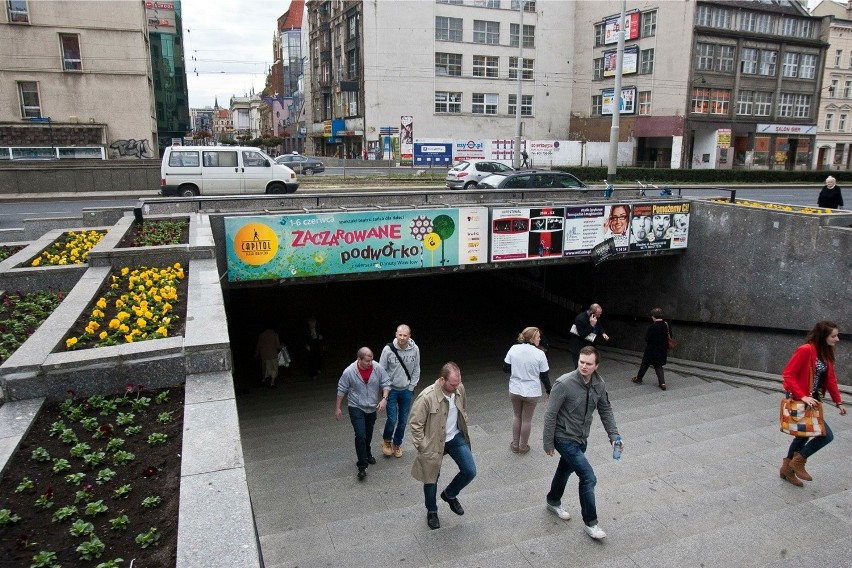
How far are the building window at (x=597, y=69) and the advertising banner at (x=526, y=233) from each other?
42.5 metres

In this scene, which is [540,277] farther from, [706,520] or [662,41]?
[662,41]

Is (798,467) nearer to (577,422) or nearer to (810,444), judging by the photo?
(810,444)

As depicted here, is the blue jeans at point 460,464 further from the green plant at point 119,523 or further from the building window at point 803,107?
the building window at point 803,107

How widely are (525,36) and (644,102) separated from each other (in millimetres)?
12244

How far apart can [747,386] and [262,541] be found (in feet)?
28.2

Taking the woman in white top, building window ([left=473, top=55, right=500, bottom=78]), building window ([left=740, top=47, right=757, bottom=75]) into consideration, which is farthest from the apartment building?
building window ([left=740, top=47, right=757, bottom=75])

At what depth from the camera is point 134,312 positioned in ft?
21.4

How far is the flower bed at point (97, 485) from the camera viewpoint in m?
3.33

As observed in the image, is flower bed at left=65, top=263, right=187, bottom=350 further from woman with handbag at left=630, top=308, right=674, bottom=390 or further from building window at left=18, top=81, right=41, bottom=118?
building window at left=18, top=81, right=41, bottom=118

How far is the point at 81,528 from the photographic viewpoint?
11.2ft

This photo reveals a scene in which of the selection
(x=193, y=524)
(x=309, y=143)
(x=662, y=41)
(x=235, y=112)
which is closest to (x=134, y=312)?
(x=193, y=524)

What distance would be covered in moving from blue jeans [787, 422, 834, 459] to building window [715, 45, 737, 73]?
46.3m

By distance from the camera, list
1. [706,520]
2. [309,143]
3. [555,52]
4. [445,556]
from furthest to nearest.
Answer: [309,143] < [555,52] < [706,520] < [445,556]

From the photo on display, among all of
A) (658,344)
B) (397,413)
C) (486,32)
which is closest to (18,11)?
(486,32)
